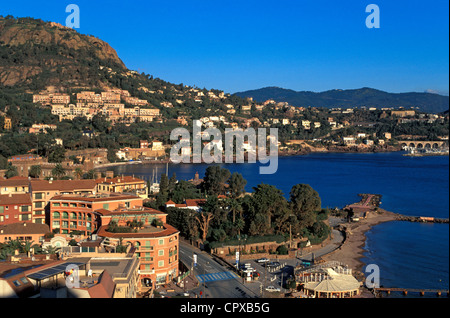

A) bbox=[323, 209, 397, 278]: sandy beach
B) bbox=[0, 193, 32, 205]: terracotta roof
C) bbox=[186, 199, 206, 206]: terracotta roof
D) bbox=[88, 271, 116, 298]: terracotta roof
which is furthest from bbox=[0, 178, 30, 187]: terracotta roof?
bbox=[88, 271, 116, 298]: terracotta roof

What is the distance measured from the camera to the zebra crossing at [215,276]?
9.46m

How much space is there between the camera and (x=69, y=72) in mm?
54688

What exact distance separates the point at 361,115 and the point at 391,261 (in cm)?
7576

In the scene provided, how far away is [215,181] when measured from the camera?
65.8 feet

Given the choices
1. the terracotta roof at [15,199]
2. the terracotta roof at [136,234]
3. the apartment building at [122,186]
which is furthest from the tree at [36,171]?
the terracotta roof at [136,234]

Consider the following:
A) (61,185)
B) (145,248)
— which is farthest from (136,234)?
(61,185)

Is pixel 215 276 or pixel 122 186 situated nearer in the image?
pixel 215 276

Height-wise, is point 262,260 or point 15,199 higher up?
point 15,199

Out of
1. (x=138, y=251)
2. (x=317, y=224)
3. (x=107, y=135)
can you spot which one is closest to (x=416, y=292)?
(x=317, y=224)

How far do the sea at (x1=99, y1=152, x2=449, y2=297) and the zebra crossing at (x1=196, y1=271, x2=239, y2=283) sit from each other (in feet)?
10.9

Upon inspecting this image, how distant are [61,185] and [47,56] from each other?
4720 centimetres

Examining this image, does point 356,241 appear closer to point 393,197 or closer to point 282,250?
point 282,250
